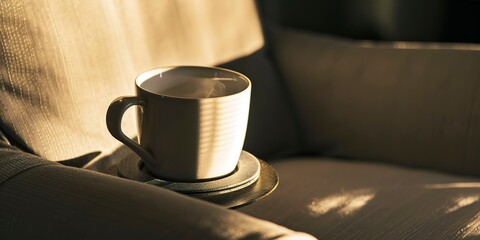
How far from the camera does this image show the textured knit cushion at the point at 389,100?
1028 mm

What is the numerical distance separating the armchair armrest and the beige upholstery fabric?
0.13m

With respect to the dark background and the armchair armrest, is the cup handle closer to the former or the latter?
the armchair armrest

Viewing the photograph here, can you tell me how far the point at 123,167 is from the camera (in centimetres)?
73

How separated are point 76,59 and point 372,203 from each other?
382 millimetres

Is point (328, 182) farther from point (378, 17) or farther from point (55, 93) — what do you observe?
point (378, 17)

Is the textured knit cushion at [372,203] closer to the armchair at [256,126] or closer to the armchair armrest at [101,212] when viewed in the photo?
the armchair at [256,126]

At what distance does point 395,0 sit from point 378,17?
0.05m

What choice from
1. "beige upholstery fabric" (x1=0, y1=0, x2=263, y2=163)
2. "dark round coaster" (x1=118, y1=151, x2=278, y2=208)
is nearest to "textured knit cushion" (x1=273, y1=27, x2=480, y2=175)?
"beige upholstery fabric" (x1=0, y1=0, x2=263, y2=163)

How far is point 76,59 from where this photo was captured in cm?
81

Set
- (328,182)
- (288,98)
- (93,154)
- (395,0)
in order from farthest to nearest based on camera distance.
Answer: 1. (395,0)
2. (288,98)
3. (328,182)
4. (93,154)

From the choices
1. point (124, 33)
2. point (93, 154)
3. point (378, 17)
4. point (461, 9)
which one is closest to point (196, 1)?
point (124, 33)

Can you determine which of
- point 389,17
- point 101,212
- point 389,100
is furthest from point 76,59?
point 389,17

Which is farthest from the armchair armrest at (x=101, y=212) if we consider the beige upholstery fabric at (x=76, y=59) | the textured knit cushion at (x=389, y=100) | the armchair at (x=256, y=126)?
the textured knit cushion at (x=389, y=100)

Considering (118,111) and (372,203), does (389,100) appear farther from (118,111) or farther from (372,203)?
(118,111)
